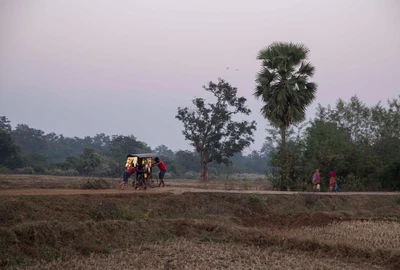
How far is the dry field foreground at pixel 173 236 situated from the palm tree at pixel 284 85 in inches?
392

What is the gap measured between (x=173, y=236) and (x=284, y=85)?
1685 cm

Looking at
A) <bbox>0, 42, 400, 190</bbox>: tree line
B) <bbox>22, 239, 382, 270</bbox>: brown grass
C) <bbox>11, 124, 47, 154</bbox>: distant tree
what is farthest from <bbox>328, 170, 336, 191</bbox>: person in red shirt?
<bbox>11, 124, 47, 154</bbox>: distant tree

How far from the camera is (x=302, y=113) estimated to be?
2880 cm

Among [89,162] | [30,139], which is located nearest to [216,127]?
[89,162]

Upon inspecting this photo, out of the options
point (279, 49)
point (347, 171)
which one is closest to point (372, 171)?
point (347, 171)

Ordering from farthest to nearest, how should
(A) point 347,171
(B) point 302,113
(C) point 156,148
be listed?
(C) point 156,148, (A) point 347,171, (B) point 302,113

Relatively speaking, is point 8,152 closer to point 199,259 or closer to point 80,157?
point 80,157

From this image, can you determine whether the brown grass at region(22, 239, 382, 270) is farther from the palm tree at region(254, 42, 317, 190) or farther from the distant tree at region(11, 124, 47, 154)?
the distant tree at region(11, 124, 47, 154)

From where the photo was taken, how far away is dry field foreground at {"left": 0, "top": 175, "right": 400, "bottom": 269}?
10.8 metres

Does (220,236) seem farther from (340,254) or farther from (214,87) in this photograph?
(214,87)

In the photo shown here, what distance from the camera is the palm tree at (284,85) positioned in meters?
28.4

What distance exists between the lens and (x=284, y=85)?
93.9ft

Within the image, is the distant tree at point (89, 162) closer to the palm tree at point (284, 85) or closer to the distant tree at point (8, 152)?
the distant tree at point (8, 152)

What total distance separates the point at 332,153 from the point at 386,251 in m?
17.9
